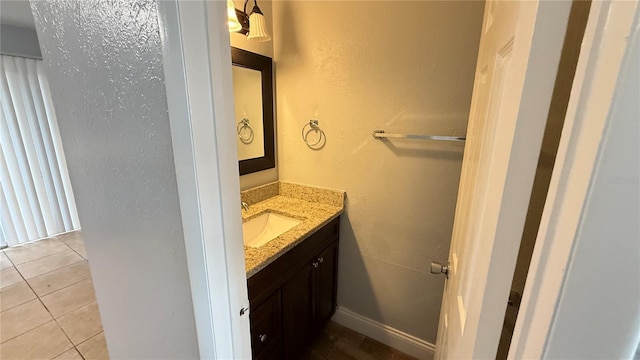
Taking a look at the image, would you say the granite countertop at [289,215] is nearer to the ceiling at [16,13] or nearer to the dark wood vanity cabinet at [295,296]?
the dark wood vanity cabinet at [295,296]

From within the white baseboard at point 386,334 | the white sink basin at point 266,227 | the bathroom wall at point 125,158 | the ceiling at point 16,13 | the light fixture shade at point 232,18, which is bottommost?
the white baseboard at point 386,334

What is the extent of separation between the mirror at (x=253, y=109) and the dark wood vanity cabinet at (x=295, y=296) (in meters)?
0.64

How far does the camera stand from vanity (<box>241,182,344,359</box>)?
1.16m

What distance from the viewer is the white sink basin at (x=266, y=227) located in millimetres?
1538

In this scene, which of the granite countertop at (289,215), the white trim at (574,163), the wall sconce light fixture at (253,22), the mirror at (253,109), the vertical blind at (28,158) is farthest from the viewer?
the vertical blind at (28,158)

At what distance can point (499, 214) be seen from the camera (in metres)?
0.41

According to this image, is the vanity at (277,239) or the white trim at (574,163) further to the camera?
the vanity at (277,239)

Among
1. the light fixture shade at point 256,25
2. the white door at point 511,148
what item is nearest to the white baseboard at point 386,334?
the white door at point 511,148

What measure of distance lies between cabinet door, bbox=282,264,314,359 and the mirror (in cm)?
73

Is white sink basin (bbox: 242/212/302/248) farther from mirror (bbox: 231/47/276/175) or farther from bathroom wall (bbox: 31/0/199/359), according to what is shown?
bathroom wall (bbox: 31/0/199/359)

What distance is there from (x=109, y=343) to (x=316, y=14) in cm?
195

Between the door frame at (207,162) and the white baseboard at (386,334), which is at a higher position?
the door frame at (207,162)

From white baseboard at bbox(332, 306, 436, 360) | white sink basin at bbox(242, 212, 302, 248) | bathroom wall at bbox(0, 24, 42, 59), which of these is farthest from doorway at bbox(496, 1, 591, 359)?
bathroom wall at bbox(0, 24, 42, 59)

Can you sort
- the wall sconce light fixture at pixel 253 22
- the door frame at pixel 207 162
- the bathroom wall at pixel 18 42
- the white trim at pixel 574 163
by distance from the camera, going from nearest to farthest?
the white trim at pixel 574 163
the door frame at pixel 207 162
the wall sconce light fixture at pixel 253 22
the bathroom wall at pixel 18 42
